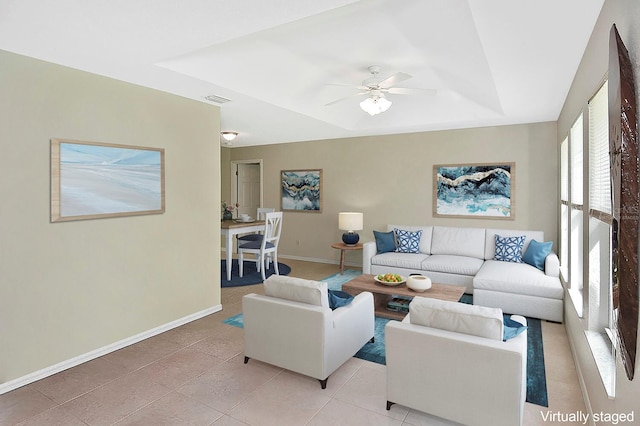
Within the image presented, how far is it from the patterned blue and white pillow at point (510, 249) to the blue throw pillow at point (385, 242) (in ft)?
4.88

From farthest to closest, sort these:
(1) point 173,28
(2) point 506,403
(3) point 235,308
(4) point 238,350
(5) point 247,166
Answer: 1. (5) point 247,166
2. (3) point 235,308
3. (4) point 238,350
4. (1) point 173,28
5. (2) point 506,403

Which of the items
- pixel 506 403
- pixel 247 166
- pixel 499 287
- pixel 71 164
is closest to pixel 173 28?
pixel 71 164

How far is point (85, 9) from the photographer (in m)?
2.14

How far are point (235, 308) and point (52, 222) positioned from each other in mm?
2175

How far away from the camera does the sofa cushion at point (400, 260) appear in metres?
5.26


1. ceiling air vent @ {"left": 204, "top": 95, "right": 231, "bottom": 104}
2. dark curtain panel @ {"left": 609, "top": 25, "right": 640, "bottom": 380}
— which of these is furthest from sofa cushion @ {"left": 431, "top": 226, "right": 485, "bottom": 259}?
dark curtain panel @ {"left": 609, "top": 25, "right": 640, "bottom": 380}

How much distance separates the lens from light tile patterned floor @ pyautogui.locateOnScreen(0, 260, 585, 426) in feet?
7.70

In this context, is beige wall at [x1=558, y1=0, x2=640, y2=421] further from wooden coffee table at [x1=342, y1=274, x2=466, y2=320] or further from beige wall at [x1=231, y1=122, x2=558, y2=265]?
beige wall at [x1=231, y1=122, x2=558, y2=265]

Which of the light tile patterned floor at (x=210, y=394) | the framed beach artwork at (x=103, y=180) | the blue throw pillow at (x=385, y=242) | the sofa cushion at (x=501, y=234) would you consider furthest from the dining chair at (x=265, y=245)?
the sofa cushion at (x=501, y=234)

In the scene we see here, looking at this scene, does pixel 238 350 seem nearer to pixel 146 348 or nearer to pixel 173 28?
pixel 146 348

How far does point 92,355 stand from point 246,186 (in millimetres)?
5675

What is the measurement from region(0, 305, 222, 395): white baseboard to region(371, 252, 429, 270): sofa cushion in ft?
8.14

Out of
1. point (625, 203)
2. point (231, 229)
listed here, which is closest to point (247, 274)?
point (231, 229)

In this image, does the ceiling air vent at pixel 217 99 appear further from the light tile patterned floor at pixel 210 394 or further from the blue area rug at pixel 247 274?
the blue area rug at pixel 247 274
